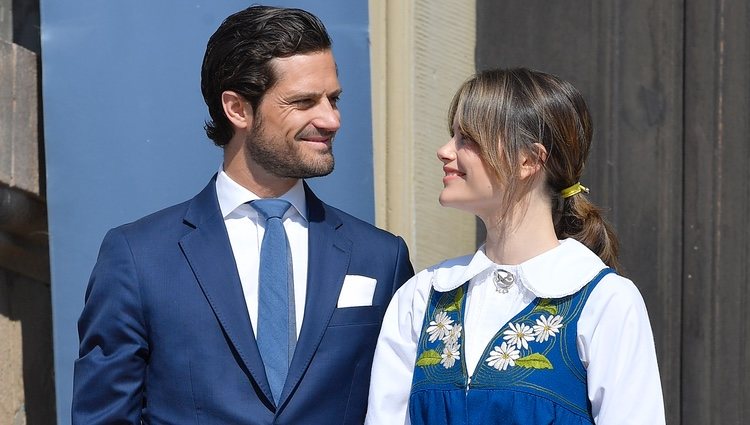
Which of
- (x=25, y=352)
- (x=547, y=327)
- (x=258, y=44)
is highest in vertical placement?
(x=258, y=44)

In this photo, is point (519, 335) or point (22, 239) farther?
→ point (22, 239)

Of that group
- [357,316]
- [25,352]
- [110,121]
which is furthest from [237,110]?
[25,352]

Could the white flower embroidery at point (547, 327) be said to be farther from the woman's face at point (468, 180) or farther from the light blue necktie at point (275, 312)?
the light blue necktie at point (275, 312)

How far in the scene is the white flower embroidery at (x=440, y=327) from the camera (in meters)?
2.15

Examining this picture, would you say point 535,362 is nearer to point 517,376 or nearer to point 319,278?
point 517,376

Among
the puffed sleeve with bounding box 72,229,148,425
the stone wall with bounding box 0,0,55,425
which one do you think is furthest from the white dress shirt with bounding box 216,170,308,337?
the stone wall with bounding box 0,0,55,425

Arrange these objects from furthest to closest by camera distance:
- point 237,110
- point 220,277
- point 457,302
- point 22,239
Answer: point 22,239 → point 237,110 → point 220,277 → point 457,302

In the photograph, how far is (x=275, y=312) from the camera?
2275mm

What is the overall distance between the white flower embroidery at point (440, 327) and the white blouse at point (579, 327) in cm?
4

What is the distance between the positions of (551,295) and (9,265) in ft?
5.69

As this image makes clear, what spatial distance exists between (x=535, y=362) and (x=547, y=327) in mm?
67

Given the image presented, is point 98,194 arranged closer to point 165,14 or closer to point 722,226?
point 165,14

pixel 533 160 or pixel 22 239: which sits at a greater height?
pixel 533 160

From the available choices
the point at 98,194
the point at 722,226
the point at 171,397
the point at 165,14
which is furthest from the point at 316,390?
the point at 722,226
